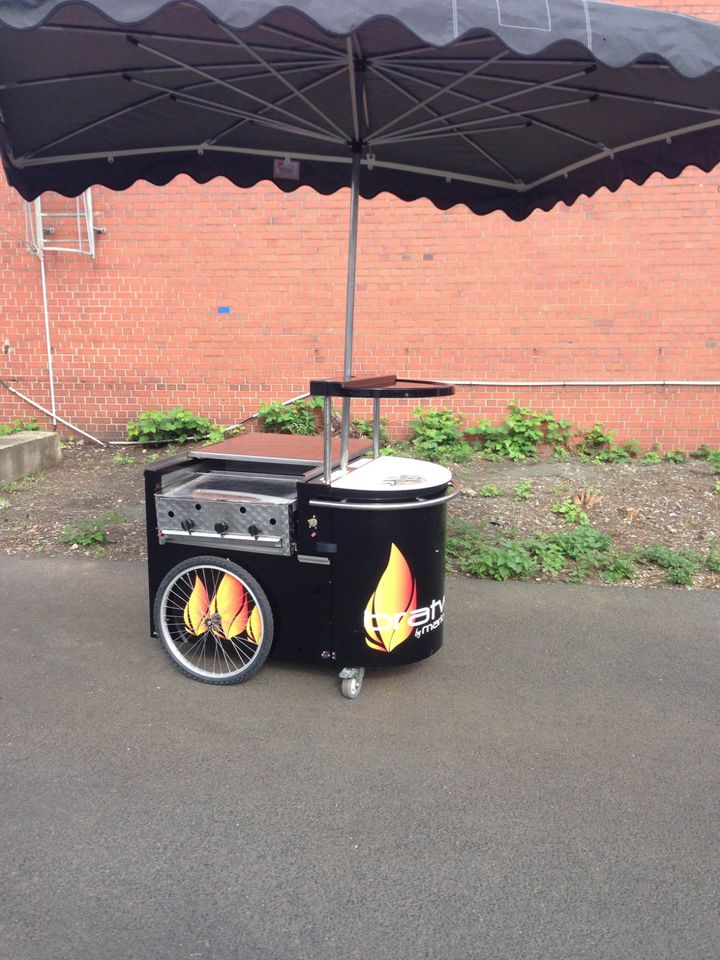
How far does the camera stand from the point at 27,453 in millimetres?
7562

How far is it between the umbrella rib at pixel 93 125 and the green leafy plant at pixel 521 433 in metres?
4.85

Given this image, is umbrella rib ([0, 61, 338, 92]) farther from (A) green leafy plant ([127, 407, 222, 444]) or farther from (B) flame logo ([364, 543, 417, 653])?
(A) green leafy plant ([127, 407, 222, 444])

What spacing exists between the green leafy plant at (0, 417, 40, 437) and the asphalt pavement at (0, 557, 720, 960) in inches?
188

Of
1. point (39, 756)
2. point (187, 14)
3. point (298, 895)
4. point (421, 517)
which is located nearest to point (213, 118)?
point (187, 14)

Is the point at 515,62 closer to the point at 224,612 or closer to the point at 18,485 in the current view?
the point at 224,612

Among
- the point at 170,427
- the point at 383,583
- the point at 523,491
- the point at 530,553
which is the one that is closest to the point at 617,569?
the point at 530,553

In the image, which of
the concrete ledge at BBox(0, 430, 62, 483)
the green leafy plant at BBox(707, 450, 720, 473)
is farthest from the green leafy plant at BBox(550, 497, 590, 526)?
the concrete ledge at BBox(0, 430, 62, 483)

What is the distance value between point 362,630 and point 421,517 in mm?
588

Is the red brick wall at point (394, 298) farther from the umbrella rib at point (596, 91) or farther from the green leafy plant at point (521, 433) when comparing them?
the umbrella rib at point (596, 91)

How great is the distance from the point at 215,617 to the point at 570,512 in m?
3.48

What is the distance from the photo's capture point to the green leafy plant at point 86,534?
19.0 ft

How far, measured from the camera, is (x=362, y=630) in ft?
11.5

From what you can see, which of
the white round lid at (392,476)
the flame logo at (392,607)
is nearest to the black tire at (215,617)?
the flame logo at (392,607)

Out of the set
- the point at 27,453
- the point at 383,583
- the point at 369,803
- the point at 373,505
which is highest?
the point at 373,505
